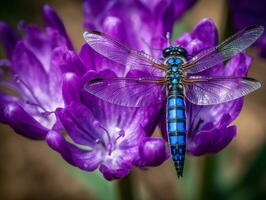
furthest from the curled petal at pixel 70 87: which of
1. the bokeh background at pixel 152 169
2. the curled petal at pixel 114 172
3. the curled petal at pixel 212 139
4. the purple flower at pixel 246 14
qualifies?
the purple flower at pixel 246 14

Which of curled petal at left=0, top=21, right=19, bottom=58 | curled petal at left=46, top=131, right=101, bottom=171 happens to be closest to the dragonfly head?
curled petal at left=46, top=131, right=101, bottom=171

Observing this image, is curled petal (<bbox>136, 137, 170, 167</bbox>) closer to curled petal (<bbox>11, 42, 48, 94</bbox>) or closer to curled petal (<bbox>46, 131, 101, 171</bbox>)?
curled petal (<bbox>46, 131, 101, 171</bbox>)

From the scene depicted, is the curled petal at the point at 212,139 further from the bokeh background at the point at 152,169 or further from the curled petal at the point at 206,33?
the bokeh background at the point at 152,169

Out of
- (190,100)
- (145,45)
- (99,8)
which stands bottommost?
(190,100)

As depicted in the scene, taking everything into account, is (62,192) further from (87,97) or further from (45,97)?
(87,97)

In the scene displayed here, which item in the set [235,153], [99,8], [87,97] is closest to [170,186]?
[235,153]

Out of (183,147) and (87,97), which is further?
(87,97)
